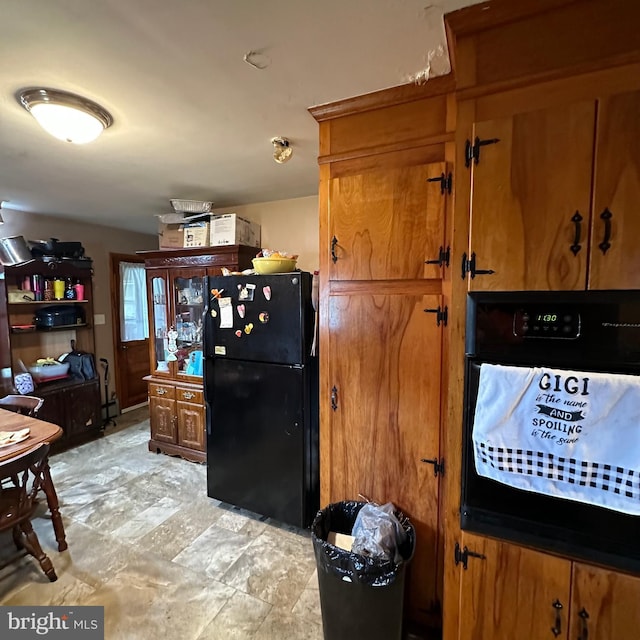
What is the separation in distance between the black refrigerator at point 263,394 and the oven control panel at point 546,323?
1.16 meters

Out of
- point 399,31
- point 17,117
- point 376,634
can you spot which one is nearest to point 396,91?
point 399,31

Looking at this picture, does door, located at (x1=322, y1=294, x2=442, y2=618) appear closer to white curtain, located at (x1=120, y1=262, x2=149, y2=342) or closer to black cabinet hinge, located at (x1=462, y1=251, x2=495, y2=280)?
black cabinet hinge, located at (x1=462, y1=251, x2=495, y2=280)

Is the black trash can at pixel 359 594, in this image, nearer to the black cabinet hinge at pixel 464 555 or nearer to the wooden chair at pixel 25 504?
the black cabinet hinge at pixel 464 555

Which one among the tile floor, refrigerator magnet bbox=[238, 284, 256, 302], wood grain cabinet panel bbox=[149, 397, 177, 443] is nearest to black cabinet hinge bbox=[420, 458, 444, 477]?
the tile floor

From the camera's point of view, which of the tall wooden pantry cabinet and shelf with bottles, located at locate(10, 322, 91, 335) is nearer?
the tall wooden pantry cabinet

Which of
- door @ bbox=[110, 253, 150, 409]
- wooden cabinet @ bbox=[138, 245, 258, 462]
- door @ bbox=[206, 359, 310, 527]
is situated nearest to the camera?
door @ bbox=[206, 359, 310, 527]

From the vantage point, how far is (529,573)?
41.4 inches

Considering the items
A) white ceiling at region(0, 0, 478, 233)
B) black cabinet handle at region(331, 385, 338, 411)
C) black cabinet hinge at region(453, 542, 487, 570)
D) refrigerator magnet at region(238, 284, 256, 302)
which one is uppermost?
white ceiling at region(0, 0, 478, 233)

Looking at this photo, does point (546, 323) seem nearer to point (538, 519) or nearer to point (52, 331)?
point (538, 519)

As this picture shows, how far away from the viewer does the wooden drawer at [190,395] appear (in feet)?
10.1

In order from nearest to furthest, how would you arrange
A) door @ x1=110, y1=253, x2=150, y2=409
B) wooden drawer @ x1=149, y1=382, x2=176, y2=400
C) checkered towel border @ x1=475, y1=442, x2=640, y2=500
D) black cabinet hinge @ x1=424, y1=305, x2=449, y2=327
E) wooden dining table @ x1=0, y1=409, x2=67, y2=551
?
Answer: 1. checkered towel border @ x1=475, y1=442, x2=640, y2=500
2. black cabinet hinge @ x1=424, y1=305, x2=449, y2=327
3. wooden dining table @ x1=0, y1=409, x2=67, y2=551
4. wooden drawer @ x1=149, y1=382, x2=176, y2=400
5. door @ x1=110, y1=253, x2=150, y2=409

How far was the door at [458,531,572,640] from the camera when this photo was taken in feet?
3.35

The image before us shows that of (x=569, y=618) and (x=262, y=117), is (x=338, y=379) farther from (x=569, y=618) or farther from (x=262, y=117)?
(x=262, y=117)

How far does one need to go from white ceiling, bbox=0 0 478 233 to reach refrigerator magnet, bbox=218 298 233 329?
2.99 ft
